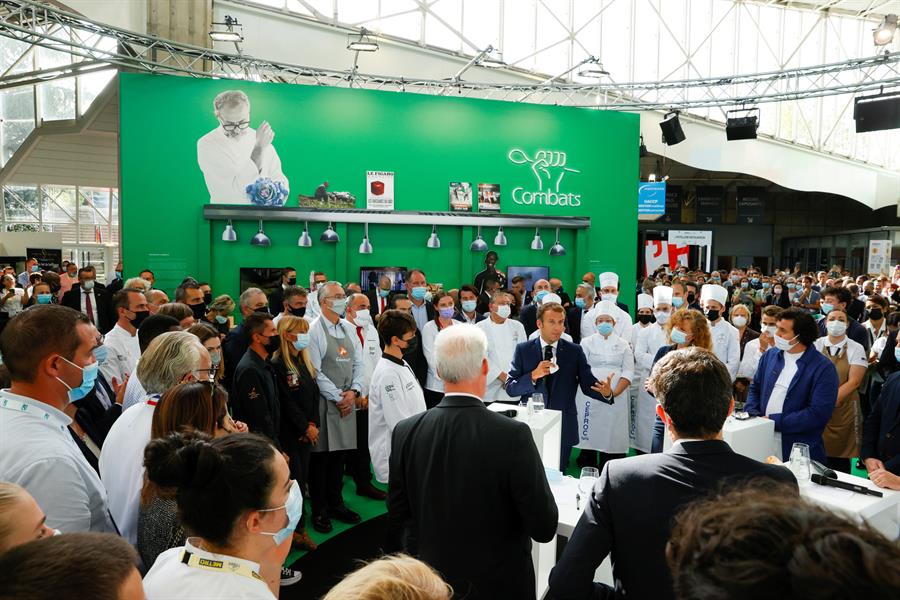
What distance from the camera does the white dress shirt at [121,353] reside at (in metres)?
4.64

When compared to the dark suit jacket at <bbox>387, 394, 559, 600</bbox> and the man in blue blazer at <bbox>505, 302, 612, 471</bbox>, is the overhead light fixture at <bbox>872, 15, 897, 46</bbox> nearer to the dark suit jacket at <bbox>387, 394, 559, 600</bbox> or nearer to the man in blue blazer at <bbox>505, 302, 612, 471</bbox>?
the man in blue blazer at <bbox>505, 302, 612, 471</bbox>

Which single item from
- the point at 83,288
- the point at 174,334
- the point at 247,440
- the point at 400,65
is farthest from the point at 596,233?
the point at 247,440

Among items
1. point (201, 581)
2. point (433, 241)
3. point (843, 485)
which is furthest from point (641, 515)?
point (433, 241)

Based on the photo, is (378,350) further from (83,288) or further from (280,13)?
(280,13)

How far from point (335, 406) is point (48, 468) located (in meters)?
3.08

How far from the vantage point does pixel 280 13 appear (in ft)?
42.7

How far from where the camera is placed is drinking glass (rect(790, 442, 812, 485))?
334 cm

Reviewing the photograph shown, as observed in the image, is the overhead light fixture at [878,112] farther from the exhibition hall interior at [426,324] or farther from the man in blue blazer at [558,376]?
the man in blue blazer at [558,376]

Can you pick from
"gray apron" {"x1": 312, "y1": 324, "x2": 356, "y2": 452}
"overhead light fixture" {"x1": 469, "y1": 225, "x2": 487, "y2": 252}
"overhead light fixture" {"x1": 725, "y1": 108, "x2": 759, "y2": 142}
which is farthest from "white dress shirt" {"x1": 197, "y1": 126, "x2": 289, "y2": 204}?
"overhead light fixture" {"x1": 725, "y1": 108, "x2": 759, "y2": 142}

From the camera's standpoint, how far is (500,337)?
653 cm

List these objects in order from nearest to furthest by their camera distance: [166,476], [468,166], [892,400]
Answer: [166,476], [892,400], [468,166]

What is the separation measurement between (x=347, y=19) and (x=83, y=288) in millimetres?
8468

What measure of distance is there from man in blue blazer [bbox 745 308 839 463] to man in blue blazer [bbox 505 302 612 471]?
114 cm

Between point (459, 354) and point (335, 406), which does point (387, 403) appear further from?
point (459, 354)
